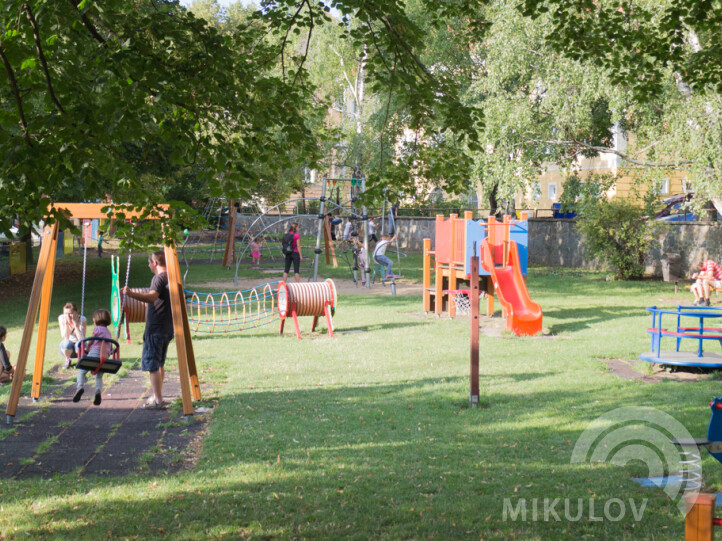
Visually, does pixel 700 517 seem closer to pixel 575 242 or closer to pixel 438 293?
pixel 438 293

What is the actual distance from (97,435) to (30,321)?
179cm

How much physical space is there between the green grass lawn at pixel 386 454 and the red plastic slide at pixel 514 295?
68cm

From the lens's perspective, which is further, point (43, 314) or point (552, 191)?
point (552, 191)

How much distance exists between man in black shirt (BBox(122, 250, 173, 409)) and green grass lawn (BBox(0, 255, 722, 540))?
825 mm

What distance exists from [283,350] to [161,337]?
4.60m

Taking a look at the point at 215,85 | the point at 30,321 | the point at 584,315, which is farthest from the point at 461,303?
the point at 215,85

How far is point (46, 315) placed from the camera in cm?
949

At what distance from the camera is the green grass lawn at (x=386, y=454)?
5273 millimetres

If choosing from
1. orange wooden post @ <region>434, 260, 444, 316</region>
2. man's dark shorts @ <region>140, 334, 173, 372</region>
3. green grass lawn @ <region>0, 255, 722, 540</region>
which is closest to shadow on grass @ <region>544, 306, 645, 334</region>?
green grass lawn @ <region>0, 255, 722, 540</region>

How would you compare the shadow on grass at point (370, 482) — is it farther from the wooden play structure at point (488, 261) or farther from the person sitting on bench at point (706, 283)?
the person sitting on bench at point (706, 283)

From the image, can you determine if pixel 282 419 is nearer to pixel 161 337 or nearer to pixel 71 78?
pixel 161 337

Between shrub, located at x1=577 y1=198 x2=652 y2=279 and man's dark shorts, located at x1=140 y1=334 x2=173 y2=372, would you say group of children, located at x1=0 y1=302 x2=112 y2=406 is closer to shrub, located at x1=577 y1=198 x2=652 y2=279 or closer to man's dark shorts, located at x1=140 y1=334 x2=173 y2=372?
man's dark shorts, located at x1=140 y1=334 x2=173 y2=372

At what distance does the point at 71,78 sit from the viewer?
5.45 m

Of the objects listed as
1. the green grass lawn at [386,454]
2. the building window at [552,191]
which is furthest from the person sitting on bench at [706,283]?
the building window at [552,191]
